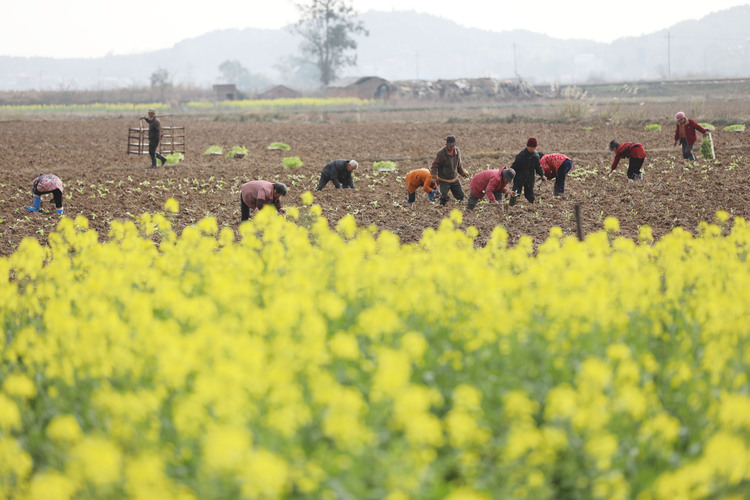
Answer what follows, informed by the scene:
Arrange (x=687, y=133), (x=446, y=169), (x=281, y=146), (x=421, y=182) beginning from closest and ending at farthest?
(x=446, y=169)
(x=421, y=182)
(x=687, y=133)
(x=281, y=146)

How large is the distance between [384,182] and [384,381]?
13.9 metres

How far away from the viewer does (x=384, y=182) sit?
17.6m

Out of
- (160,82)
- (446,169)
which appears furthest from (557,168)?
(160,82)

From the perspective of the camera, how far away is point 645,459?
14.7 ft

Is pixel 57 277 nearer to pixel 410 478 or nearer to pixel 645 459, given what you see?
pixel 410 478

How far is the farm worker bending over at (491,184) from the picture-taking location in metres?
13.0

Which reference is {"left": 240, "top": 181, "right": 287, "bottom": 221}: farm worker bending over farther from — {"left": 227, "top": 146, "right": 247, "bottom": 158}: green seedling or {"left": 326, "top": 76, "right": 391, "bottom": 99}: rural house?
{"left": 326, "top": 76, "right": 391, "bottom": 99}: rural house

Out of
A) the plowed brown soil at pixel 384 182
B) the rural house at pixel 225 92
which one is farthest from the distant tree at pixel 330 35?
the plowed brown soil at pixel 384 182

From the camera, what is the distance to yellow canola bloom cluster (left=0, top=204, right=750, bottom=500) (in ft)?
12.7

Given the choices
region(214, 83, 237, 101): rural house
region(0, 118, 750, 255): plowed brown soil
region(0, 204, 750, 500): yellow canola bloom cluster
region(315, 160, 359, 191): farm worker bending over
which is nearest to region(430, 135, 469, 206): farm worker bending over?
region(0, 118, 750, 255): plowed brown soil

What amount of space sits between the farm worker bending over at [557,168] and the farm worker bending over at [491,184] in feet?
4.91

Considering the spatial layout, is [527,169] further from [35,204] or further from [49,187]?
[35,204]

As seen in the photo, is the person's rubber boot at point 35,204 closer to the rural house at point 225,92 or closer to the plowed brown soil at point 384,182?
the plowed brown soil at point 384,182

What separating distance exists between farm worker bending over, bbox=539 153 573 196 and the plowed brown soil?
286mm
